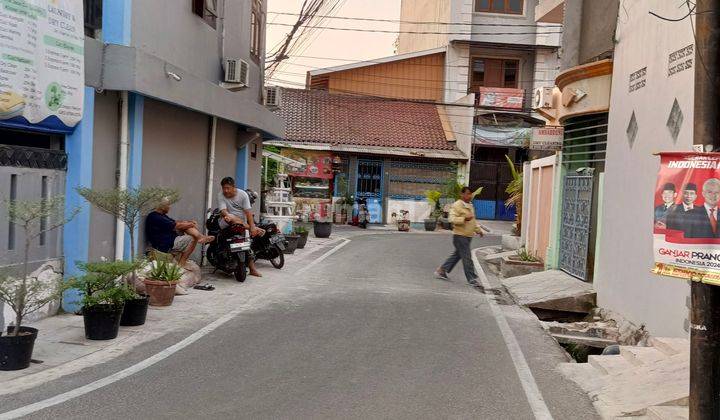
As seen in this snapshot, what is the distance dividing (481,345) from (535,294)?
13.7 feet

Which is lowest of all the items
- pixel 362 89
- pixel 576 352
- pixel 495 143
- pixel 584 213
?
pixel 576 352

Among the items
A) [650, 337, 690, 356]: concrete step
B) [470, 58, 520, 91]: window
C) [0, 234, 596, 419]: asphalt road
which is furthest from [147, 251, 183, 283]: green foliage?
[470, 58, 520, 91]: window

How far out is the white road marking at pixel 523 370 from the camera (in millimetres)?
5648

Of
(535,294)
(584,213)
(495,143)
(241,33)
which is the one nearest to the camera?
(535,294)

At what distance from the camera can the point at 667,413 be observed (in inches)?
206

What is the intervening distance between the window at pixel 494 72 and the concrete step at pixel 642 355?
27.4 metres

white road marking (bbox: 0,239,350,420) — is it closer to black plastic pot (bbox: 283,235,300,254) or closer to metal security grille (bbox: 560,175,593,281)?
metal security grille (bbox: 560,175,593,281)

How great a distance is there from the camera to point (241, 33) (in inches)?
602

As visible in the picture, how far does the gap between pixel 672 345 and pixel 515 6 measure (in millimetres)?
28741

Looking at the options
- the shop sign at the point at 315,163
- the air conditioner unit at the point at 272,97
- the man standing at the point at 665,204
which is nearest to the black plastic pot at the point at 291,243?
the air conditioner unit at the point at 272,97

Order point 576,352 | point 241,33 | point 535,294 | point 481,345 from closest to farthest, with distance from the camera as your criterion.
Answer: point 481,345, point 576,352, point 535,294, point 241,33

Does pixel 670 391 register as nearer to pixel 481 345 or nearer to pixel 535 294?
pixel 481 345

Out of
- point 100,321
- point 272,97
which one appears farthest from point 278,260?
point 100,321

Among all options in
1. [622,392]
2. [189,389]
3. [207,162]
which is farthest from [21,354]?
[207,162]
